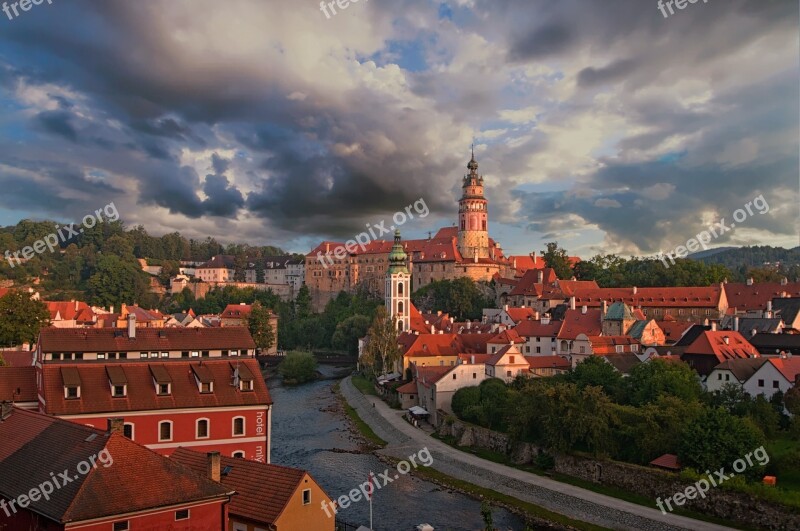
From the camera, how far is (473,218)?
109 meters

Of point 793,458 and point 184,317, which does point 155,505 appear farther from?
point 184,317

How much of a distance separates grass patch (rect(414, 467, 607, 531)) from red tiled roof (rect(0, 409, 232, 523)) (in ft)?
57.1

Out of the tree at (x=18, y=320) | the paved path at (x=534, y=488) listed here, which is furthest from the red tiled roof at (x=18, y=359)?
the paved path at (x=534, y=488)

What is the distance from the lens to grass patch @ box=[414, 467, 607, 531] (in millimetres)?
30312

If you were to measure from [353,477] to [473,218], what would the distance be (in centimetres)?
7475

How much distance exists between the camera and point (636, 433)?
114 feet

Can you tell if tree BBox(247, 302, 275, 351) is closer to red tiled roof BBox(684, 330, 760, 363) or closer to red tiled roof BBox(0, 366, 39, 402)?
red tiled roof BBox(684, 330, 760, 363)

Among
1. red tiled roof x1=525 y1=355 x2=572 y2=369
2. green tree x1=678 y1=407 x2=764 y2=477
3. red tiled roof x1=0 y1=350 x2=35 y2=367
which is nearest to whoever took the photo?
green tree x1=678 y1=407 x2=764 y2=477

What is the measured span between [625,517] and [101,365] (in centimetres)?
2264

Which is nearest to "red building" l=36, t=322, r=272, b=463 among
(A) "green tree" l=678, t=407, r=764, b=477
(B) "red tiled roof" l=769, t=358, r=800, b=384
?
(A) "green tree" l=678, t=407, r=764, b=477

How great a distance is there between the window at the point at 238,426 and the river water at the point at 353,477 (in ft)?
20.0

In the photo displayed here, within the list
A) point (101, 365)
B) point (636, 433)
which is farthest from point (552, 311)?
point (101, 365)

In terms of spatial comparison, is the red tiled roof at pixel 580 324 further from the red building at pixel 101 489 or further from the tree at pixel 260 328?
the red building at pixel 101 489

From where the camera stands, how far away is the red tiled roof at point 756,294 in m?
67.2
